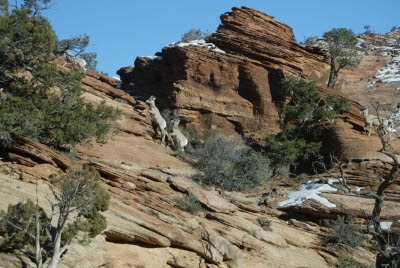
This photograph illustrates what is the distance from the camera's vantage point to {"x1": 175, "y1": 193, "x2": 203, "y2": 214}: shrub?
13.6 m

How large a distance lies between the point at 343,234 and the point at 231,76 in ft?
47.9

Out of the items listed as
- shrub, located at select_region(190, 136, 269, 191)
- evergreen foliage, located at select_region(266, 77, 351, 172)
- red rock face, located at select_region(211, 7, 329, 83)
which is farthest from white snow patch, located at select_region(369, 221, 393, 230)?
red rock face, located at select_region(211, 7, 329, 83)

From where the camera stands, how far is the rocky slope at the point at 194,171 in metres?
11.0

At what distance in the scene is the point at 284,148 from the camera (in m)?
21.5

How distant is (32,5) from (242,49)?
14.8 metres

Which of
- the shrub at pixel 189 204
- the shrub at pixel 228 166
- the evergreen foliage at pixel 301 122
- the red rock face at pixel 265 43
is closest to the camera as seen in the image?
the shrub at pixel 189 204

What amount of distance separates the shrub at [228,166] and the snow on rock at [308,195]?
2204mm

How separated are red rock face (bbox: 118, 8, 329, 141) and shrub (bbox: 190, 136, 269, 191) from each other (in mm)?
3673

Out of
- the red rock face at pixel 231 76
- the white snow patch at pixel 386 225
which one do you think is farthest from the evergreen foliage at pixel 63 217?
the red rock face at pixel 231 76

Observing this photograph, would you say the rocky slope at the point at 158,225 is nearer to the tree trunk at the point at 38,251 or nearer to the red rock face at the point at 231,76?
the tree trunk at the point at 38,251

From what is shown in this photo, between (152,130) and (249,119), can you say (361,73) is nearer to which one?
(249,119)

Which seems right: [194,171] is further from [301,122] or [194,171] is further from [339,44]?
[339,44]

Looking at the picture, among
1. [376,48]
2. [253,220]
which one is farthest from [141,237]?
[376,48]

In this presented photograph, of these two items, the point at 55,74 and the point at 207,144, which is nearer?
A: the point at 55,74
